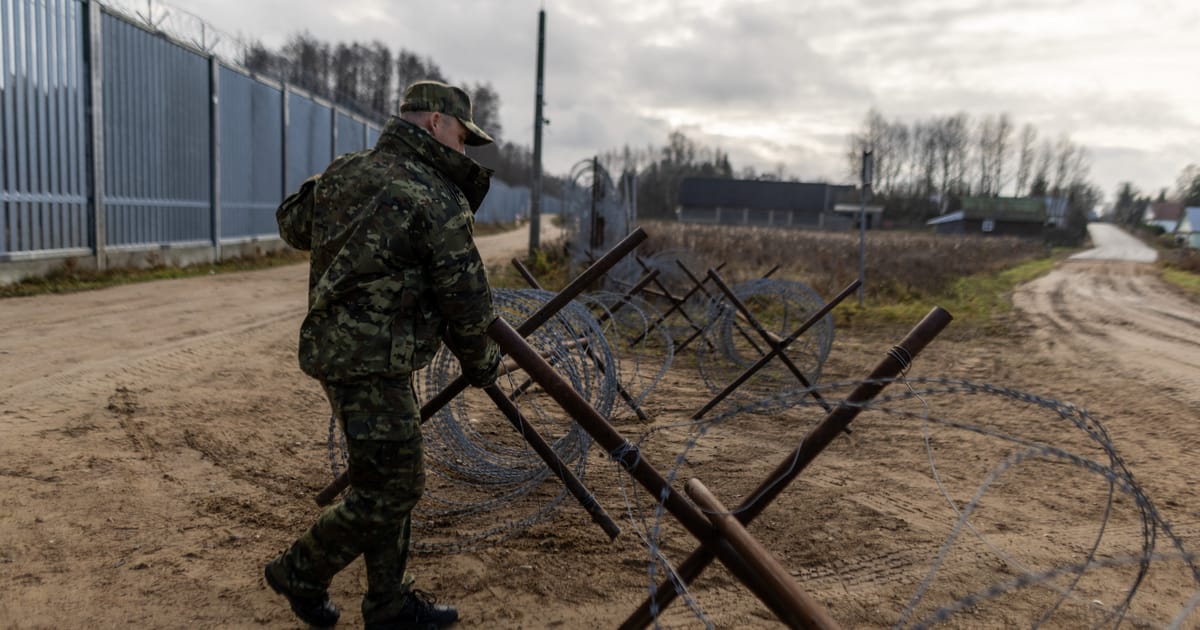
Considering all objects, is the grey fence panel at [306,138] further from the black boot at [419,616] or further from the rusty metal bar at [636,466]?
the rusty metal bar at [636,466]

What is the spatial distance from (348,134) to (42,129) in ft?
56.2

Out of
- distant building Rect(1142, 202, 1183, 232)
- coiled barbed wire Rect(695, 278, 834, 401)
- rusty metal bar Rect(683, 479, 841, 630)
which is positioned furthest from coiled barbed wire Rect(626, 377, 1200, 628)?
distant building Rect(1142, 202, 1183, 232)

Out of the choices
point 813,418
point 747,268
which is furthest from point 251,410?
point 747,268

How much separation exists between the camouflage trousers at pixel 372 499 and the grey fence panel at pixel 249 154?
17389 millimetres

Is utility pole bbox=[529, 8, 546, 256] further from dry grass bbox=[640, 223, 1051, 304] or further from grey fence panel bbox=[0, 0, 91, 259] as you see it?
grey fence panel bbox=[0, 0, 91, 259]

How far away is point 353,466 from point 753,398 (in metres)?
5.32

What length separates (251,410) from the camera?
19.7 feet

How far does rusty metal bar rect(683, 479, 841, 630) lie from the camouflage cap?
1.67 meters

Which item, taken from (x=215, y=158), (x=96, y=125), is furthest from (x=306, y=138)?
(x=96, y=125)

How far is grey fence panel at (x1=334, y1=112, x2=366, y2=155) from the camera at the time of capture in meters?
27.3

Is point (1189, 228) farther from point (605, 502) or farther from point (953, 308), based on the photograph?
point (605, 502)

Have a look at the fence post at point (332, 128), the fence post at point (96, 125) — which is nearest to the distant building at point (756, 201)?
the fence post at point (332, 128)

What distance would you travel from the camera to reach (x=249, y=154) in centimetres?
1956

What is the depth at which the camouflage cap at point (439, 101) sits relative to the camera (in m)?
2.81
